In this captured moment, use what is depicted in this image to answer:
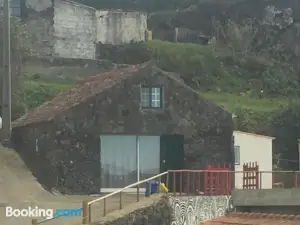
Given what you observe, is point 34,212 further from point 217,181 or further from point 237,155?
point 237,155

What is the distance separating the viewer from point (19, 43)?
3575 centimetres

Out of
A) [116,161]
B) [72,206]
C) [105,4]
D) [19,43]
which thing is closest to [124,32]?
[105,4]

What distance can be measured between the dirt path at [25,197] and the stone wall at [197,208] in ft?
3.59

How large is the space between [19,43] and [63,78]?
12843 mm

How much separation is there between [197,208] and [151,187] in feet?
5.00

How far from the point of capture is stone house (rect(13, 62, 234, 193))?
2534 centimetres

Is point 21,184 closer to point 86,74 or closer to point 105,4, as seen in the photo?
point 86,74

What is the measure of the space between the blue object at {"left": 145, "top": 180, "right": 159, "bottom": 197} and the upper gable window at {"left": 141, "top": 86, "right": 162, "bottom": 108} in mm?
5045

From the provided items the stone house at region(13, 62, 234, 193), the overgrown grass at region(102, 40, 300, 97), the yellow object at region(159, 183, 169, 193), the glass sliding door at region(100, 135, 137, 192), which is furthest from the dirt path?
the overgrown grass at region(102, 40, 300, 97)

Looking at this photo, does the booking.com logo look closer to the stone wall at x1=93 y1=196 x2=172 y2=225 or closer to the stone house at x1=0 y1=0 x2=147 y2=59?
the stone wall at x1=93 y1=196 x2=172 y2=225

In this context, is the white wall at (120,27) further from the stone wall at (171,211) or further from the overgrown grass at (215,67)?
the stone wall at (171,211)

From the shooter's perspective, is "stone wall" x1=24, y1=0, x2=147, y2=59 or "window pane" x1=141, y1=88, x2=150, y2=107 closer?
"window pane" x1=141, y1=88, x2=150, y2=107

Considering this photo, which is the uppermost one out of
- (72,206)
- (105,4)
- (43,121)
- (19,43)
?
(105,4)

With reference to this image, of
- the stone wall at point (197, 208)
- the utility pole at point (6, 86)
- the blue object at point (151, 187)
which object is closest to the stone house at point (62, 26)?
the utility pole at point (6, 86)
